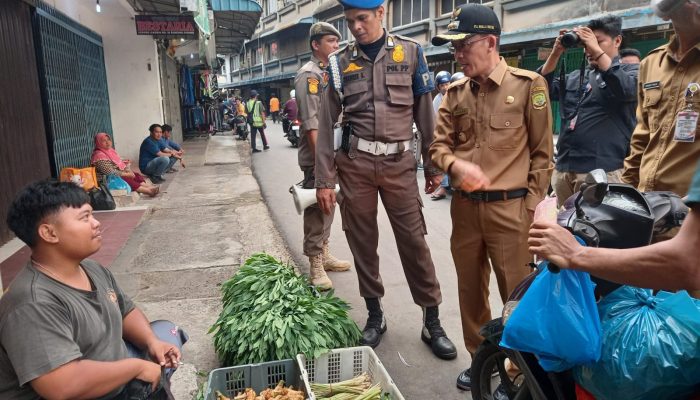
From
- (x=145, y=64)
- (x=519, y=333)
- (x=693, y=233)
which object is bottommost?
(x=519, y=333)

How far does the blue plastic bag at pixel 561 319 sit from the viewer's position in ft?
4.76

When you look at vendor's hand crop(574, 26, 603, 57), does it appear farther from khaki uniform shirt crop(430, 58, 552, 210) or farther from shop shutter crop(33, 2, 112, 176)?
shop shutter crop(33, 2, 112, 176)

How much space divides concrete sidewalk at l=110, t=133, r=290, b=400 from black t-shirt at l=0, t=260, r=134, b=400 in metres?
0.99

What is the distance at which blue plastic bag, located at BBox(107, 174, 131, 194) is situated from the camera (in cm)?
726

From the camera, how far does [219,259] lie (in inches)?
191

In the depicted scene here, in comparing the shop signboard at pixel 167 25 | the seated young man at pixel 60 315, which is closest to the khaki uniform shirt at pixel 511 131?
the seated young man at pixel 60 315

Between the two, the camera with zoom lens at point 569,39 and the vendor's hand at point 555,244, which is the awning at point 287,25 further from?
the vendor's hand at point 555,244

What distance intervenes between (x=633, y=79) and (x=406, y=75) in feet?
5.57

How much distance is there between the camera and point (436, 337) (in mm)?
3146

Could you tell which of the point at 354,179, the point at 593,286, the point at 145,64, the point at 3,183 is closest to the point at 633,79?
the point at 354,179

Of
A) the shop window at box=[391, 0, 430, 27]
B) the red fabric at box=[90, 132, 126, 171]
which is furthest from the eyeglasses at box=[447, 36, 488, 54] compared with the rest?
the shop window at box=[391, 0, 430, 27]

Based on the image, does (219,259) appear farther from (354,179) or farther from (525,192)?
(525,192)

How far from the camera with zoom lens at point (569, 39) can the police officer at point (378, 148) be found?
2.90 ft

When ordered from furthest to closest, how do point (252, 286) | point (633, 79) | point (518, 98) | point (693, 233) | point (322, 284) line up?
point (322, 284), point (633, 79), point (252, 286), point (518, 98), point (693, 233)
